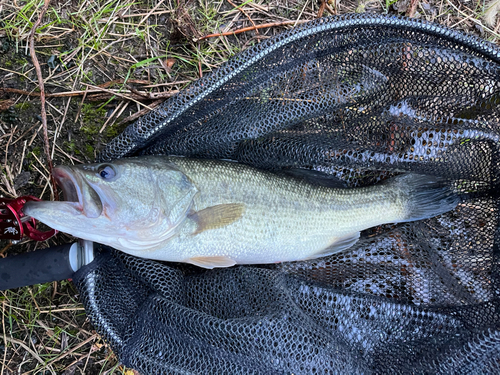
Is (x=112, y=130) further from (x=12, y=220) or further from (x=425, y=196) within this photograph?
(x=425, y=196)

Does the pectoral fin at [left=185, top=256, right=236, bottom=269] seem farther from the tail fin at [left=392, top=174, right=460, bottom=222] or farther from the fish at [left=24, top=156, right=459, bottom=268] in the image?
the tail fin at [left=392, top=174, right=460, bottom=222]

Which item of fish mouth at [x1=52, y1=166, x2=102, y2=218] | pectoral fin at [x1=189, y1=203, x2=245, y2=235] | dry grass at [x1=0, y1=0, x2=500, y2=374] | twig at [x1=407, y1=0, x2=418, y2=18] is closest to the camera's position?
fish mouth at [x1=52, y1=166, x2=102, y2=218]

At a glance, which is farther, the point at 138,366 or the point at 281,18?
the point at 281,18

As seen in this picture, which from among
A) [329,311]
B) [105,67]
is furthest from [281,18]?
[329,311]

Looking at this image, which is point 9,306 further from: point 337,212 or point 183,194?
point 337,212

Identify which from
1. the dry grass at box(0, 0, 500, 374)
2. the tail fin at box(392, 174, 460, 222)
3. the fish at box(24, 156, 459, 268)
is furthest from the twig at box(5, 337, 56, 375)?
the tail fin at box(392, 174, 460, 222)

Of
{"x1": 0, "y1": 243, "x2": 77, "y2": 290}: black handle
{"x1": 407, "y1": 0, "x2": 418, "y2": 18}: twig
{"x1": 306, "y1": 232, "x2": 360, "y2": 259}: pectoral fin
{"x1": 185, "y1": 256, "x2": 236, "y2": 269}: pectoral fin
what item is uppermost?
{"x1": 407, "y1": 0, "x2": 418, "y2": 18}: twig
